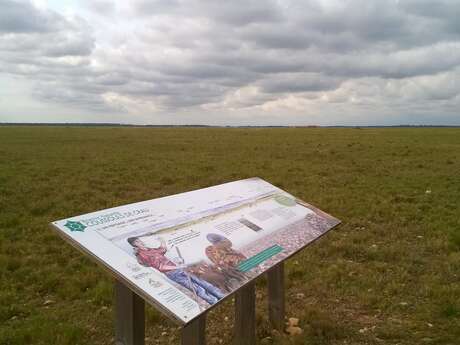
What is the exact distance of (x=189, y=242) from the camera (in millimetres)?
3398

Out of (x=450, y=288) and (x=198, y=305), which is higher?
(x=198, y=305)

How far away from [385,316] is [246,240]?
2.84 metres

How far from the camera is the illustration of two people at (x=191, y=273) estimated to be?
2.88 meters

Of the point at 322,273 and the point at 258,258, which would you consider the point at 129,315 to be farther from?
the point at 322,273

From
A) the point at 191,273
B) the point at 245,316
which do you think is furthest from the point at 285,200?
the point at 191,273

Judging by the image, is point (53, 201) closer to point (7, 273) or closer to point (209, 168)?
point (7, 273)

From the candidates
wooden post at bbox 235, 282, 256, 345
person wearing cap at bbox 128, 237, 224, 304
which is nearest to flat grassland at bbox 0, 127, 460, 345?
wooden post at bbox 235, 282, 256, 345

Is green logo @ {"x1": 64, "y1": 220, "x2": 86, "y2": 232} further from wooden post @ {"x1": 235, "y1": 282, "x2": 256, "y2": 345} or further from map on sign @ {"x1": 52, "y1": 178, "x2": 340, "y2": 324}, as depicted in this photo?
wooden post @ {"x1": 235, "y1": 282, "x2": 256, "y2": 345}

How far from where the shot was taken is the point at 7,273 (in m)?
Result: 6.73

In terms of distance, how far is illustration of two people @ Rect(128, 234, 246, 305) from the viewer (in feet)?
9.45

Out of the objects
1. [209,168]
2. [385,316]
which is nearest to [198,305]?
[385,316]

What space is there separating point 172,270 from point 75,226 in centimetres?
95

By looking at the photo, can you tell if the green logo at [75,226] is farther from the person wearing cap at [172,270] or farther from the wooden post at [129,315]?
the wooden post at [129,315]

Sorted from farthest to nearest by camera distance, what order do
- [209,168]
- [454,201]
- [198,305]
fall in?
1. [209,168]
2. [454,201]
3. [198,305]
